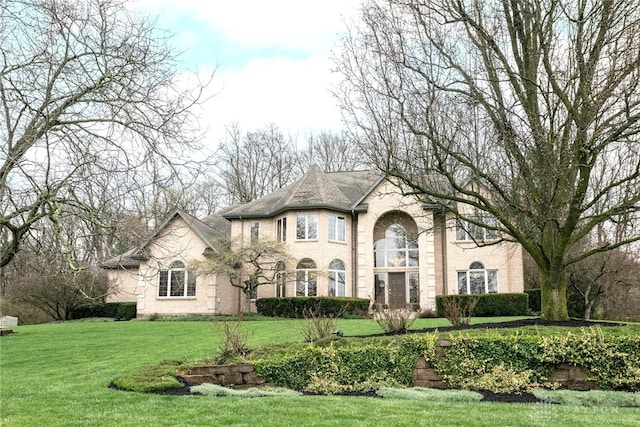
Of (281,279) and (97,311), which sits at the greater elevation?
(281,279)

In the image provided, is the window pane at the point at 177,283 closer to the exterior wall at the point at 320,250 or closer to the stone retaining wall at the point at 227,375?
the exterior wall at the point at 320,250

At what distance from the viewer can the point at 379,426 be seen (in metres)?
5.94

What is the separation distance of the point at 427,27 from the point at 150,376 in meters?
9.93

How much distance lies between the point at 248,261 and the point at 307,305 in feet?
11.3

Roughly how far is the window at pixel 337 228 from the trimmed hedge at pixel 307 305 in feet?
11.3

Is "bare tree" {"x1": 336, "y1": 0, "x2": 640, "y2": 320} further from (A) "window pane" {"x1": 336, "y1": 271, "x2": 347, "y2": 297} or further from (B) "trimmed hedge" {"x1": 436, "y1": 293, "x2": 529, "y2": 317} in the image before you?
(A) "window pane" {"x1": 336, "y1": 271, "x2": 347, "y2": 297}

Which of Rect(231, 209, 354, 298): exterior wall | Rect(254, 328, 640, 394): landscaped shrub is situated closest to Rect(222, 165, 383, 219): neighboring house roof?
Rect(231, 209, 354, 298): exterior wall

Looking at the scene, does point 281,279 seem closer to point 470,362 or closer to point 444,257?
point 444,257

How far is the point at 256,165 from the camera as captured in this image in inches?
1720

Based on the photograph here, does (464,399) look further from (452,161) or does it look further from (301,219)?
(301,219)

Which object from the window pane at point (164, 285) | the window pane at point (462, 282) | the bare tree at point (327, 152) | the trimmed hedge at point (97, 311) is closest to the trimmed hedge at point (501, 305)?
the window pane at point (462, 282)

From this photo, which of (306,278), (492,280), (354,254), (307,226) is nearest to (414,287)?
(354,254)

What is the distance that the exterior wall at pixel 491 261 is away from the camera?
87.0ft

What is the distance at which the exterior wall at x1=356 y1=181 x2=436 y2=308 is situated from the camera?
2727 cm
